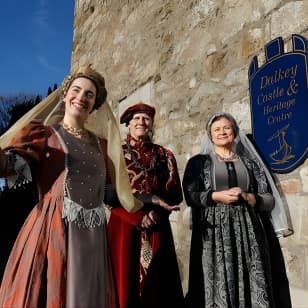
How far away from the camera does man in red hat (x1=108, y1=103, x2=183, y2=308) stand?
209 centimetres

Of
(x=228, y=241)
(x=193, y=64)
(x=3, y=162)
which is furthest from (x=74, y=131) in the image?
(x=193, y=64)

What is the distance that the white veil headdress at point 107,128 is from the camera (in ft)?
5.73

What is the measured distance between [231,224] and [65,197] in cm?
90

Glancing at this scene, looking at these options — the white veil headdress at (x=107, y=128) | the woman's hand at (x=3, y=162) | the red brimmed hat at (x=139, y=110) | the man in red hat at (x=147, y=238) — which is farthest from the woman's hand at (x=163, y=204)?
the woman's hand at (x=3, y=162)

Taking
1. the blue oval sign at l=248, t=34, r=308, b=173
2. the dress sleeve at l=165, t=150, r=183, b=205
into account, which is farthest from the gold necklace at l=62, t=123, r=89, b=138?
the blue oval sign at l=248, t=34, r=308, b=173

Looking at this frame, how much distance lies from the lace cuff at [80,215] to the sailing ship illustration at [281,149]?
1127mm

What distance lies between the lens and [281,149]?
2197 millimetres

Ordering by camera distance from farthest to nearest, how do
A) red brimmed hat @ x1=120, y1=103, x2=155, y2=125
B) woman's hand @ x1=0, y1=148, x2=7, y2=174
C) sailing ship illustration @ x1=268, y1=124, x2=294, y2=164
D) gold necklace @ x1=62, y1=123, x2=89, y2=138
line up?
1. red brimmed hat @ x1=120, y1=103, x2=155, y2=125
2. sailing ship illustration @ x1=268, y1=124, x2=294, y2=164
3. gold necklace @ x1=62, y1=123, x2=89, y2=138
4. woman's hand @ x1=0, y1=148, x2=7, y2=174

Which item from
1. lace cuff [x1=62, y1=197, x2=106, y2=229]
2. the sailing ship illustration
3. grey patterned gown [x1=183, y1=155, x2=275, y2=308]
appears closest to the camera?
lace cuff [x1=62, y1=197, x2=106, y2=229]

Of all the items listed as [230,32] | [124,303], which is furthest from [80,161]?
[230,32]

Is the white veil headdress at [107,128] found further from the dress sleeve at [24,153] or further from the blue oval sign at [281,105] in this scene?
the blue oval sign at [281,105]

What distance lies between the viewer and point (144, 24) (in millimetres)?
3789

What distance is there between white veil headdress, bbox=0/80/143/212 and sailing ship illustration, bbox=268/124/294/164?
0.90 meters

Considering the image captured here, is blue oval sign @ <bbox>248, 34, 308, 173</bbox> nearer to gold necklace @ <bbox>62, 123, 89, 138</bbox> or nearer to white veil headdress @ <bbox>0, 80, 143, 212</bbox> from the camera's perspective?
white veil headdress @ <bbox>0, 80, 143, 212</bbox>
